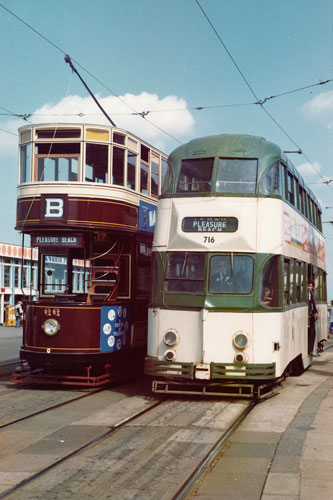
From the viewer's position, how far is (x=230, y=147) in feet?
40.2

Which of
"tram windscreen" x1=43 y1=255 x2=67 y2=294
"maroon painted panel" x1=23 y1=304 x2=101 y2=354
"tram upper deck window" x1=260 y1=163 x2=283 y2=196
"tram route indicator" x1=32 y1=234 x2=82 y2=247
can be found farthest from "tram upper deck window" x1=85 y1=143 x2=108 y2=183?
"tram upper deck window" x1=260 y1=163 x2=283 y2=196

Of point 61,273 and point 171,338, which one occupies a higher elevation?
point 61,273

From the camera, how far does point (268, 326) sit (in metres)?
11.3

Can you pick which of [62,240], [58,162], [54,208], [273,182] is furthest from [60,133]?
[273,182]

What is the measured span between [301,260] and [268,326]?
3484 mm

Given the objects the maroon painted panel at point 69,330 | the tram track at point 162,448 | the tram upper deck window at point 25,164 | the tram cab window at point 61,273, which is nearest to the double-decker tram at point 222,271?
the tram track at point 162,448

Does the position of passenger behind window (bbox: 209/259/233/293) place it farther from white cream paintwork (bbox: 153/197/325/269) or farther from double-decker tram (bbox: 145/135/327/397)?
white cream paintwork (bbox: 153/197/325/269)

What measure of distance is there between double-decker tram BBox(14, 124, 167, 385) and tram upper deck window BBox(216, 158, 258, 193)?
239 cm

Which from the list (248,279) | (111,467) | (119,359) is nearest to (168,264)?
(248,279)

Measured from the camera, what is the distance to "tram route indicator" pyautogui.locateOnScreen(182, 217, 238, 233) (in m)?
11.6

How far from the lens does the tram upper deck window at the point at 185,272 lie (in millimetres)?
11609

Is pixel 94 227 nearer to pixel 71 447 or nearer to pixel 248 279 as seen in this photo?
pixel 248 279

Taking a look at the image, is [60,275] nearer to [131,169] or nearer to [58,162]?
[58,162]

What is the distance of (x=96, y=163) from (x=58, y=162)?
28.3 inches
